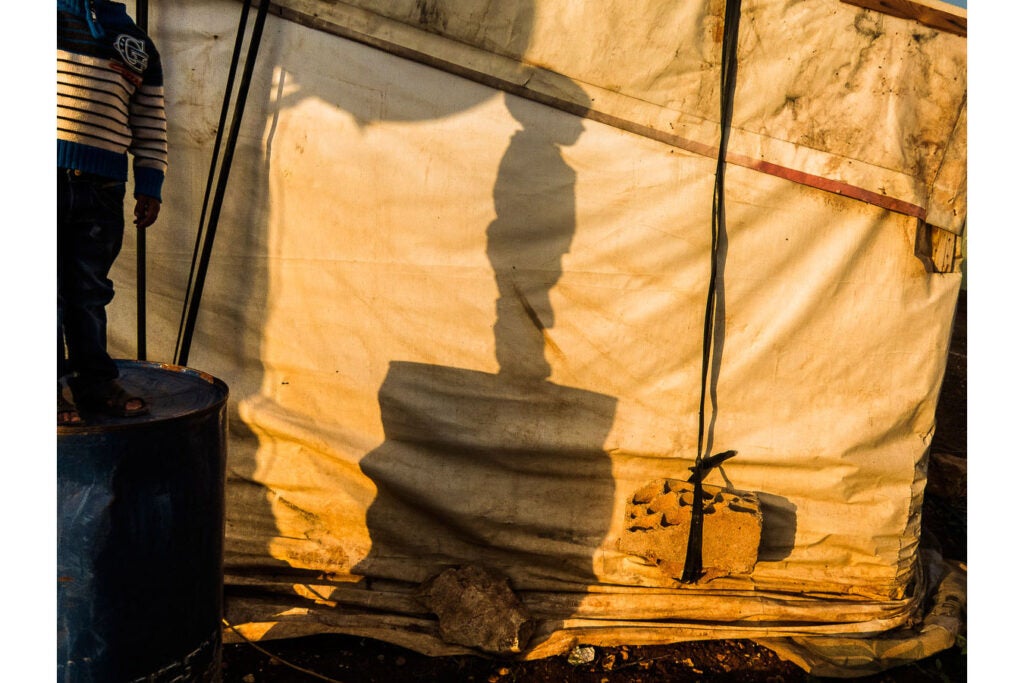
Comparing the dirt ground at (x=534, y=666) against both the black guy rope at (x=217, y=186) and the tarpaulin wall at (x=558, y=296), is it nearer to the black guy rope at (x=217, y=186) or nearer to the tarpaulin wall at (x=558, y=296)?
the tarpaulin wall at (x=558, y=296)

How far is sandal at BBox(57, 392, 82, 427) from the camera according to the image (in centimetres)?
182

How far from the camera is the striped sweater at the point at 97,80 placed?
6.38 feet

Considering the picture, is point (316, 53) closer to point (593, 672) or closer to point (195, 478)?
point (195, 478)

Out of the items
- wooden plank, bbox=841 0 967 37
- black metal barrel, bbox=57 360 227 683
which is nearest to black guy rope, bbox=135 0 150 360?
black metal barrel, bbox=57 360 227 683

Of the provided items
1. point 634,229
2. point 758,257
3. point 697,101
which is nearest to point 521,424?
point 634,229

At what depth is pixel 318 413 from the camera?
3119 millimetres

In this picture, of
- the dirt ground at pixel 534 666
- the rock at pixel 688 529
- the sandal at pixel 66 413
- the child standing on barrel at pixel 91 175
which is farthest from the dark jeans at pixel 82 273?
the rock at pixel 688 529

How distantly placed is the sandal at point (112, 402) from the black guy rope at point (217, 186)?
3.27 feet

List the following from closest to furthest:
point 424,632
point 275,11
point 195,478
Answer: point 195,478 → point 275,11 → point 424,632

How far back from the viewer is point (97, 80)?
198cm

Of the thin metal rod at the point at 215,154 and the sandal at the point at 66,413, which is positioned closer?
the sandal at the point at 66,413

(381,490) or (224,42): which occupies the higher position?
(224,42)

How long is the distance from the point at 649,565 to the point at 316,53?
2.40 m

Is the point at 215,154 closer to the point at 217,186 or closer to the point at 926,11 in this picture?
the point at 217,186
